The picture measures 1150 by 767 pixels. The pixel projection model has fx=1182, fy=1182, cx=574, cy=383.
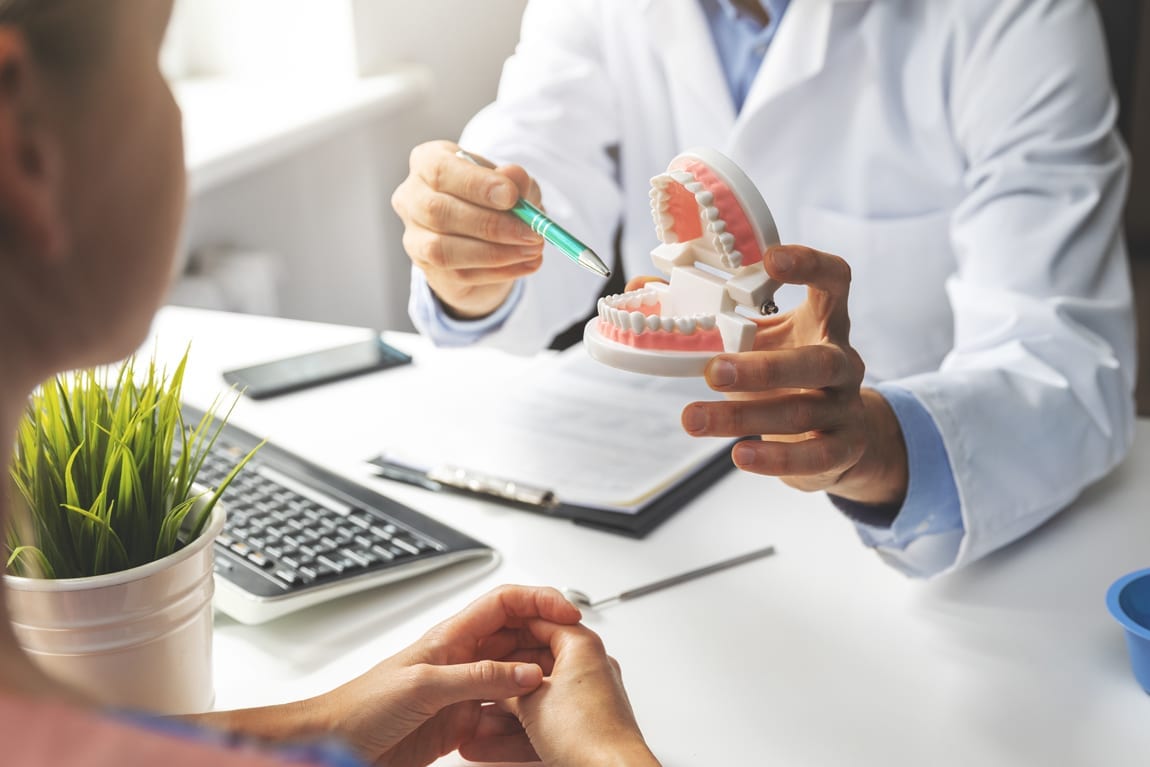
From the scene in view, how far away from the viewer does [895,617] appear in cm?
80

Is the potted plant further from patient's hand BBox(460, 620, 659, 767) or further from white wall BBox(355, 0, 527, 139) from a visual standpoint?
white wall BBox(355, 0, 527, 139)

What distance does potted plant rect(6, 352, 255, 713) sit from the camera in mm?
619

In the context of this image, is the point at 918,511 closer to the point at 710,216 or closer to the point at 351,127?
the point at 710,216

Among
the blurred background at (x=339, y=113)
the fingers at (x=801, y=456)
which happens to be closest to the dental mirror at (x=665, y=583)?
the fingers at (x=801, y=456)

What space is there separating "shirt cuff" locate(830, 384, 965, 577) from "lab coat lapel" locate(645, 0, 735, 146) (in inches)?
21.0

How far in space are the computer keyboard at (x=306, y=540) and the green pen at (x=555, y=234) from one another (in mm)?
232

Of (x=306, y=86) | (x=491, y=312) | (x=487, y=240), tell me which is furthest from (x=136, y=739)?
(x=306, y=86)

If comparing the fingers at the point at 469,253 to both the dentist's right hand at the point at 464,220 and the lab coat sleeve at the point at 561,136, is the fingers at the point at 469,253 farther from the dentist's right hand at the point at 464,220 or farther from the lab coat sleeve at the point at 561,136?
the lab coat sleeve at the point at 561,136

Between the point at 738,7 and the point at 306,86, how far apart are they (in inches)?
44.1

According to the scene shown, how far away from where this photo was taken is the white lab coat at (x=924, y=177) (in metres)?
0.95

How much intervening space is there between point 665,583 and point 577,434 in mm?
250

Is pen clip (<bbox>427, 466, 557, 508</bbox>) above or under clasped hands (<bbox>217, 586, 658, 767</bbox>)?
under

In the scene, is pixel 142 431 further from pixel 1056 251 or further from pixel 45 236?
pixel 1056 251

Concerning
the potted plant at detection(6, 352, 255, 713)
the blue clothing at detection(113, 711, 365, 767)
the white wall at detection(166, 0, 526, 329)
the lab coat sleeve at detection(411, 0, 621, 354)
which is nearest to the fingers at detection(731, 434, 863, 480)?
the potted plant at detection(6, 352, 255, 713)
